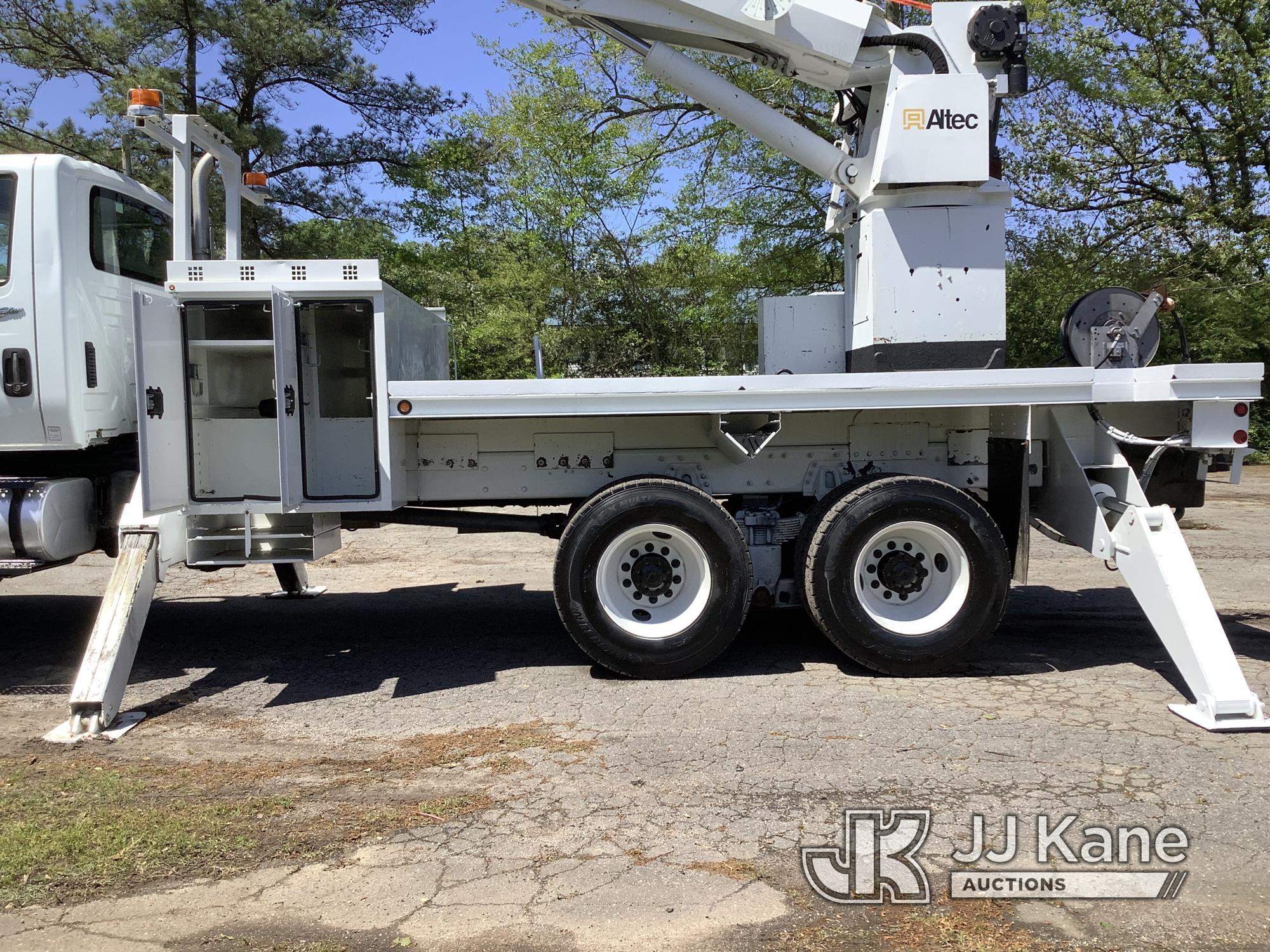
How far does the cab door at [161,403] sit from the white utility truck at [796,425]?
0.02 m

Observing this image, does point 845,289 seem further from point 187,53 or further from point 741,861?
point 187,53

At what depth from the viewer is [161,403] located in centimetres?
496

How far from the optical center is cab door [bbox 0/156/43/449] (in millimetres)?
5191

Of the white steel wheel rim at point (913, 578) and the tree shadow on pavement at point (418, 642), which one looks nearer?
the white steel wheel rim at point (913, 578)

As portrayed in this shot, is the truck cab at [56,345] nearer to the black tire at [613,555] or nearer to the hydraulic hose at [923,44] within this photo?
the black tire at [613,555]

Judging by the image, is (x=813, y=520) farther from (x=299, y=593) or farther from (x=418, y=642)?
(x=299, y=593)

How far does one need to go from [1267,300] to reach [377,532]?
1766 cm

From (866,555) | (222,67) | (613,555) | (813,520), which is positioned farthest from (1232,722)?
(222,67)

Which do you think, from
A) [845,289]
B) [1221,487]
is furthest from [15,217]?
[1221,487]

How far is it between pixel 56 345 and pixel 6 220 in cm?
78

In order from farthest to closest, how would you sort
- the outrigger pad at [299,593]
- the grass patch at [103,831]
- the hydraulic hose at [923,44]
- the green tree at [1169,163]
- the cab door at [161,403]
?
the green tree at [1169,163], the outrigger pad at [299,593], the hydraulic hose at [923,44], the cab door at [161,403], the grass patch at [103,831]

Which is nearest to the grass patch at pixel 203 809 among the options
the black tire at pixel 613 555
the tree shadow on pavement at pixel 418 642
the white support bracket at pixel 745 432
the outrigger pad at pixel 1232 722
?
the black tire at pixel 613 555

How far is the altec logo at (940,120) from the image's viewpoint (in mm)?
5598

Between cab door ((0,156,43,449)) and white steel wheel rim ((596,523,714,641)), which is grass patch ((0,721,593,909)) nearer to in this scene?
white steel wheel rim ((596,523,714,641))
